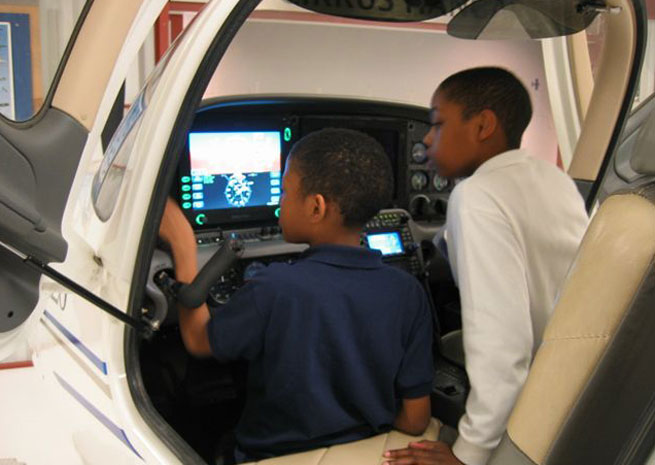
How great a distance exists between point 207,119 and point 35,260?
48.5 inches

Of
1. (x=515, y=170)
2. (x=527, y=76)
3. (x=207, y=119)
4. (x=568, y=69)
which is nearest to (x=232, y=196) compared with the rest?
(x=207, y=119)

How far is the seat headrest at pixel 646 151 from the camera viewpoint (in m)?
0.87

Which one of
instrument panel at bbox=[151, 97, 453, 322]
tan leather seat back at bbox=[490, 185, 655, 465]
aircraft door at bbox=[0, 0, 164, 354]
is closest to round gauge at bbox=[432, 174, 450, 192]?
instrument panel at bbox=[151, 97, 453, 322]

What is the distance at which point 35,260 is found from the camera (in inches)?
42.3

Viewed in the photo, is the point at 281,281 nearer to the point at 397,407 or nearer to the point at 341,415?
the point at 341,415

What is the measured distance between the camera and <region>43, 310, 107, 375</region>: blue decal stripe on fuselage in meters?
1.30

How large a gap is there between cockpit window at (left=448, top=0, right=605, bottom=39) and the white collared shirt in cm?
65

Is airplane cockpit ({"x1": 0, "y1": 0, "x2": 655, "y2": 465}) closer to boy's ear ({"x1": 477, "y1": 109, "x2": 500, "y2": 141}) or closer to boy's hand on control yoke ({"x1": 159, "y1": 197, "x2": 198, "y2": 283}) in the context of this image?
boy's hand on control yoke ({"x1": 159, "y1": 197, "x2": 198, "y2": 283})

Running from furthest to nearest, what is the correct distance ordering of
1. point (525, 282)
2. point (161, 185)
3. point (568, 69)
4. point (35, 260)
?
point (568, 69) < point (525, 282) < point (161, 185) < point (35, 260)

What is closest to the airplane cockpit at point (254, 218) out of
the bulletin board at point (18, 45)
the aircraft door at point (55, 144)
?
the aircraft door at point (55, 144)

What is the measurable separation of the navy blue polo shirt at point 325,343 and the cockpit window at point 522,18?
952 millimetres

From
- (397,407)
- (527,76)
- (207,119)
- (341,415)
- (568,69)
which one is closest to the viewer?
(341,415)

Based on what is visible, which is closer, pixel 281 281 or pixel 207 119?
pixel 281 281

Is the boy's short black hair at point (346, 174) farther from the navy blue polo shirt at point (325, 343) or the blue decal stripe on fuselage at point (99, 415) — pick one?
→ the blue decal stripe on fuselage at point (99, 415)
